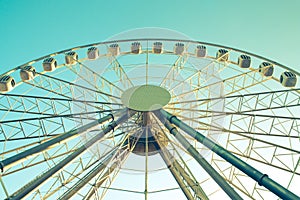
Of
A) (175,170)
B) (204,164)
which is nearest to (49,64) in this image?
(175,170)

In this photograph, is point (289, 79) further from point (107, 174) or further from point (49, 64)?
point (49, 64)

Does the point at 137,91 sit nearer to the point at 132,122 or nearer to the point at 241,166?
the point at 132,122

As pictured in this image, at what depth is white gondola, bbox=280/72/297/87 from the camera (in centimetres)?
2022

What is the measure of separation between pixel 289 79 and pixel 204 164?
11.3 m

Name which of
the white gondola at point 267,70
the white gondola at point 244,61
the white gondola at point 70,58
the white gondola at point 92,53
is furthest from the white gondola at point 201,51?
the white gondola at point 70,58

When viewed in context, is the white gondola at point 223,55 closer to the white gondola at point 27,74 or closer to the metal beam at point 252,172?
the metal beam at point 252,172

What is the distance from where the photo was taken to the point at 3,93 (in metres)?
20.6

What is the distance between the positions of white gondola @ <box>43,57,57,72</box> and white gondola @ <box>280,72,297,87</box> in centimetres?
1935

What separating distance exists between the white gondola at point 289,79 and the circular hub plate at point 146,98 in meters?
9.01

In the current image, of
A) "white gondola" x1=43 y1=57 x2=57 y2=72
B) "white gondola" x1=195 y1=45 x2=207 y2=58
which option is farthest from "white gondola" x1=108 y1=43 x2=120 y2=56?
"white gondola" x1=195 y1=45 x2=207 y2=58

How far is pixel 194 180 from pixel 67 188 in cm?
765

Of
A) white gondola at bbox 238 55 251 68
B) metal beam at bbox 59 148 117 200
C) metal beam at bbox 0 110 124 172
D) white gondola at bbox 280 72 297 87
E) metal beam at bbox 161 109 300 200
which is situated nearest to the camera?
metal beam at bbox 161 109 300 200

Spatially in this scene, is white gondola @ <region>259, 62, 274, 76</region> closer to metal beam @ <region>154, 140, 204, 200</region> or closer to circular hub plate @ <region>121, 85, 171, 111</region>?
circular hub plate @ <region>121, 85, 171, 111</region>

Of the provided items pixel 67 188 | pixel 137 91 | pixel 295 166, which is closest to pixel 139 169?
pixel 67 188
